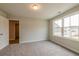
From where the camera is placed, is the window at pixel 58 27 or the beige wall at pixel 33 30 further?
the beige wall at pixel 33 30

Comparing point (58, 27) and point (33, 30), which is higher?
point (58, 27)

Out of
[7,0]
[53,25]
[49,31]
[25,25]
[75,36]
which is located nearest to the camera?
[7,0]

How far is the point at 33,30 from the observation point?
29.9ft

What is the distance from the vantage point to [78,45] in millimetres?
4852

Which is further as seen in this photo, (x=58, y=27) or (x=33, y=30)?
(x=33, y=30)

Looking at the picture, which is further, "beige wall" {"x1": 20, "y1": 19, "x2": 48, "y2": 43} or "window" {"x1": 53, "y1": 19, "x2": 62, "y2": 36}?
"beige wall" {"x1": 20, "y1": 19, "x2": 48, "y2": 43}

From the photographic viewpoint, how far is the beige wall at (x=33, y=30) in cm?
848

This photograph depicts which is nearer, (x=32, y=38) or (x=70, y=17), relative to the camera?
(x=70, y=17)

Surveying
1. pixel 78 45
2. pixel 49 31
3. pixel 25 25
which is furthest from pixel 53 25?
pixel 78 45

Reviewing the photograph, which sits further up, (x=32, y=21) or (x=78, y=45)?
(x=32, y=21)

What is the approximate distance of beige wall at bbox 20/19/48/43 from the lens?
27.8 ft

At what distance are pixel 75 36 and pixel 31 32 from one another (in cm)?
451

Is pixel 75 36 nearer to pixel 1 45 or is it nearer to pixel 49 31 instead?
pixel 1 45

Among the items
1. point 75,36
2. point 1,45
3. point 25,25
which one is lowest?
point 1,45
